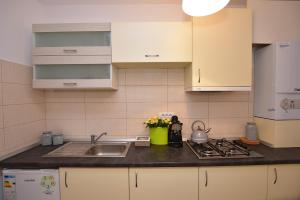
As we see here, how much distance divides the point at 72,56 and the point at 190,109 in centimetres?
131

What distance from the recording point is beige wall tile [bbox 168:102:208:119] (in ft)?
6.23

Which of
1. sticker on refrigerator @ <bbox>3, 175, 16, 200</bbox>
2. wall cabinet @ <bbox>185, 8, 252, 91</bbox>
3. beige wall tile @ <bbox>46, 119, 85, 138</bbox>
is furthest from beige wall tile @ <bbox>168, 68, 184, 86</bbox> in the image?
sticker on refrigerator @ <bbox>3, 175, 16, 200</bbox>

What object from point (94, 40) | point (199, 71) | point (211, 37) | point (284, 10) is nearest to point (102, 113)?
point (94, 40)

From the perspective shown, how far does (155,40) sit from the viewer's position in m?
1.54

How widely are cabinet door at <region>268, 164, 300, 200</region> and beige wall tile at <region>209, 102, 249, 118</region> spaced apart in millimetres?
669

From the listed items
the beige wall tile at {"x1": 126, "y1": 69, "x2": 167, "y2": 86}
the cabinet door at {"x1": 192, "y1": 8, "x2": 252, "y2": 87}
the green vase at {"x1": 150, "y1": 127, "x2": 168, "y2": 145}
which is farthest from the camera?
the beige wall tile at {"x1": 126, "y1": 69, "x2": 167, "y2": 86}

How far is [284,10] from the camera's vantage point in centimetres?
162

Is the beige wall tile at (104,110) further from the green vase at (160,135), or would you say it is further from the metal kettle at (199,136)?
the metal kettle at (199,136)

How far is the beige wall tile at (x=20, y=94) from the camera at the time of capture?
1.39m

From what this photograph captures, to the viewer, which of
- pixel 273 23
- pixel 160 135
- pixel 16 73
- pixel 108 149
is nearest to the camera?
pixel 16 73

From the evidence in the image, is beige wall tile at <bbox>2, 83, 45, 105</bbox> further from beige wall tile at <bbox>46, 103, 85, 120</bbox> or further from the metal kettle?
the metal kettle

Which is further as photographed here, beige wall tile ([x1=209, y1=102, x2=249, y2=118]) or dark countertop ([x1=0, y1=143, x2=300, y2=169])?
beige wall tile ([x1=209, y1=102, x2=249, y2=118])

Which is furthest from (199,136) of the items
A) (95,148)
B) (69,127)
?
(69,127)

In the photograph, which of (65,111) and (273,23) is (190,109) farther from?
(65,111)
